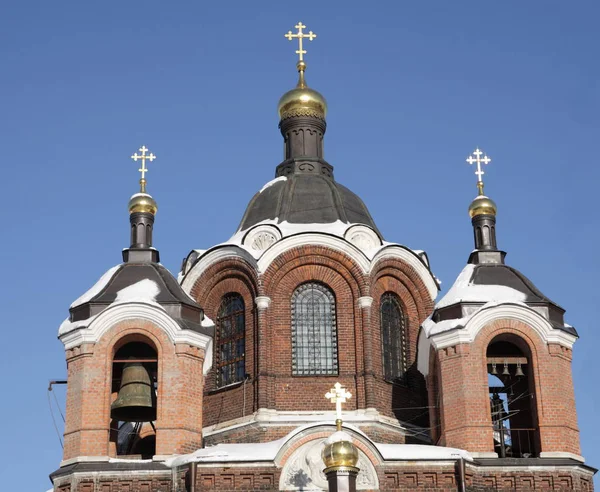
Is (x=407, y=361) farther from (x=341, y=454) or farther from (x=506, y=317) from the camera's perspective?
(x=341, y=454)

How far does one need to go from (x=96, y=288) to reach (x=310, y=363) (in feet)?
14.6

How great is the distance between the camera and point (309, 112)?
108 feet

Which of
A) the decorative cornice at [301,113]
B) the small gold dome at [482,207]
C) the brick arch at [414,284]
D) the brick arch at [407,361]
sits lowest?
the brick arch at [407,361]

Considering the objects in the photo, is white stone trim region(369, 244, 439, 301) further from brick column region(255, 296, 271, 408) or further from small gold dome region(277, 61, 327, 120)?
small gold dome region(277, 61, 327, 120)

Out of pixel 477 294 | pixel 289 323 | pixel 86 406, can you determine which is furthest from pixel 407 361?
pixel 86 406

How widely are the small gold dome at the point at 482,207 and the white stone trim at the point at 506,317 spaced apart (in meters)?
2.89

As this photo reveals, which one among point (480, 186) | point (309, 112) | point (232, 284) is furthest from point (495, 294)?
point (309, 112)

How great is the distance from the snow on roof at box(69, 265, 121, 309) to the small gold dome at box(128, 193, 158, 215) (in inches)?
59.2

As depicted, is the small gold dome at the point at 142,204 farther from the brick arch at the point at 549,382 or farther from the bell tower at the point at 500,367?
the brick arch at the point at 549,382

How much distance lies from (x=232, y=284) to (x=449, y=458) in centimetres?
674

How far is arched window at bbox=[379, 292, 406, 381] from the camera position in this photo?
29.0 metres

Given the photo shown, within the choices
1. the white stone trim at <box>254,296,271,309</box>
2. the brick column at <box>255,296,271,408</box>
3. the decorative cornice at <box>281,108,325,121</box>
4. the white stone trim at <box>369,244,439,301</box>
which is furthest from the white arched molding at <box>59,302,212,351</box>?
the decorative cornice at <box>281,108,325,121</box>

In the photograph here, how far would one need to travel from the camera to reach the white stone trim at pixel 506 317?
26375mm

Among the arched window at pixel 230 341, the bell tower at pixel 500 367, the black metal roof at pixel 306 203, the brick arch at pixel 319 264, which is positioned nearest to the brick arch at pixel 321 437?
the bell tower at pixel 500 367
